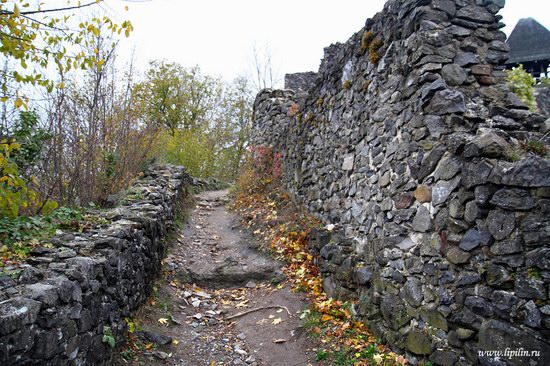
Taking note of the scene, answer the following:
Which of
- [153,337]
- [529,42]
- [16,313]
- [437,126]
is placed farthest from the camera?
[529,42]

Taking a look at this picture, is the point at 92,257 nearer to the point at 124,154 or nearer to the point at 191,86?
the point at 124,154

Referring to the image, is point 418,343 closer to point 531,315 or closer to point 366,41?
point 531,315

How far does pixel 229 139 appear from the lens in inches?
904

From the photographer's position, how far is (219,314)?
596 cm

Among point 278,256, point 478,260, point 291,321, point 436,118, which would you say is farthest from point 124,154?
point 478,260

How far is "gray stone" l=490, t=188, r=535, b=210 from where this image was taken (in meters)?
2.93

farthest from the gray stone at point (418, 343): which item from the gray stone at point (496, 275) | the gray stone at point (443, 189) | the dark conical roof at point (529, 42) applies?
the dark conical roof at point (529, 42)

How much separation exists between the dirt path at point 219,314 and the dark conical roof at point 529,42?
29.1 ft

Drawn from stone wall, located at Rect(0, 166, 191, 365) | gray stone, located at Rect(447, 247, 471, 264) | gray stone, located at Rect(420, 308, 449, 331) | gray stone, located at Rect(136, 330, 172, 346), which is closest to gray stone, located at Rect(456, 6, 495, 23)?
gray stone, located at Rect(447, 247, 471, 264)

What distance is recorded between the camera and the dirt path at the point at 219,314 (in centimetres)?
475

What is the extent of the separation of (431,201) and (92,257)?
352cm

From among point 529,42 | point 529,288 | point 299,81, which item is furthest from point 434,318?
point 529,42

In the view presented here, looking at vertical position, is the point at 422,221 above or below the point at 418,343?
above

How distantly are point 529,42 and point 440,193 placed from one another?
1163 centimetres
